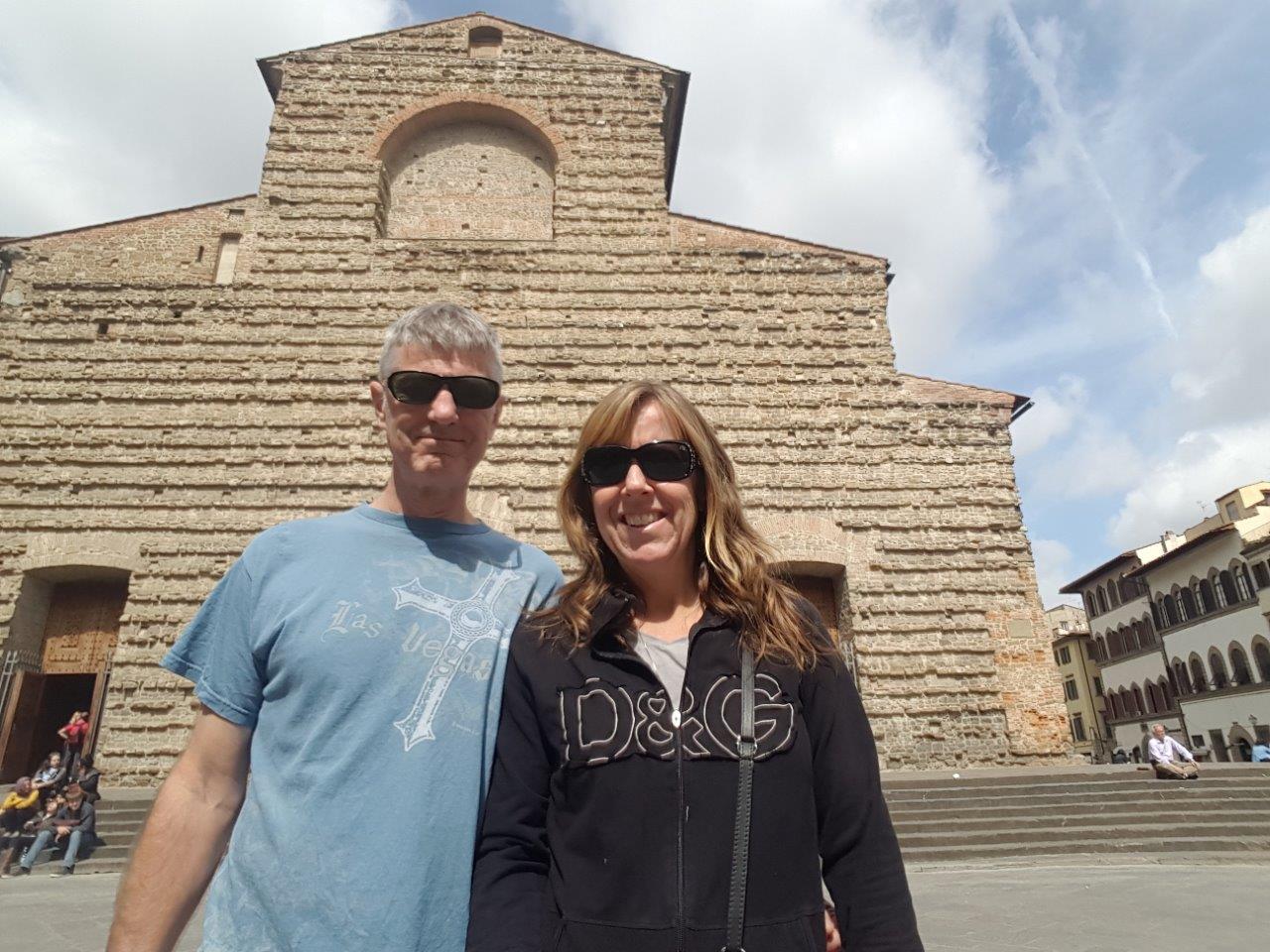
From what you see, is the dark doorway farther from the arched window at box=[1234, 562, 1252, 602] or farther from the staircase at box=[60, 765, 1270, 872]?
the arched window at box=[1234, 562, 1252, 602]

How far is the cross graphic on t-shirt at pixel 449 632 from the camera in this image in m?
1.60

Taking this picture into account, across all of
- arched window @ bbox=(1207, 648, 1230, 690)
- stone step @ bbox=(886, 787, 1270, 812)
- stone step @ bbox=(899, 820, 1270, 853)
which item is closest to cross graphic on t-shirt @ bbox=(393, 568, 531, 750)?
stone step @ bbox=(899, 820, 1270, 853)

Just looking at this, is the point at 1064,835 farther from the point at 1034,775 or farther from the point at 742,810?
the point at 742,810

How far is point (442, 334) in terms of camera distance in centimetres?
196

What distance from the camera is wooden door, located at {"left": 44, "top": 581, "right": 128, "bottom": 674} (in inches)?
405

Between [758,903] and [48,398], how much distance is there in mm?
12795

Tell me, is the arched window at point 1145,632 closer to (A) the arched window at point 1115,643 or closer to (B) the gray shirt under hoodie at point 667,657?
(A) the arched window at point 1115,643

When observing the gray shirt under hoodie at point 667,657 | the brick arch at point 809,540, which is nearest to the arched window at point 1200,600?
the brick arch at point 809,540

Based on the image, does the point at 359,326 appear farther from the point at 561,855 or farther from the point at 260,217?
the point at 561,855

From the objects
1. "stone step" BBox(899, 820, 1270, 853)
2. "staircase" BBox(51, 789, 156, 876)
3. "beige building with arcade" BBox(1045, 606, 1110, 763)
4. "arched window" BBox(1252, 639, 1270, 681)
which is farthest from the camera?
"beige building with arcade" BBox(1045, 606, 1110, 763)

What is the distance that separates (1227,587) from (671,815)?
38.1m

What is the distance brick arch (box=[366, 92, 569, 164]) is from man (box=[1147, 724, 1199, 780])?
1185cm

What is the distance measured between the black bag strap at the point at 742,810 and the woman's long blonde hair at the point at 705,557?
3.8 inches

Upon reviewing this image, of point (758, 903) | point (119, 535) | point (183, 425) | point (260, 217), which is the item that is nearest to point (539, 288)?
point (260, 217)
